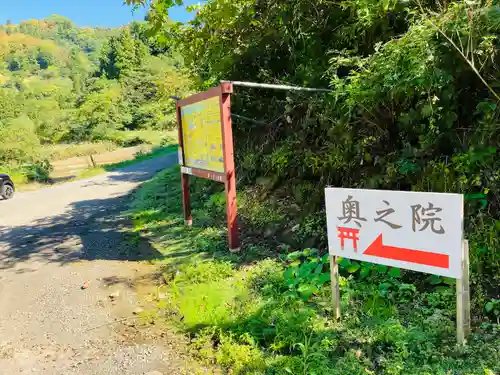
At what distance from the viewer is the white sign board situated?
8.10 ft

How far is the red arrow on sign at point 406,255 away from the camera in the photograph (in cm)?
253

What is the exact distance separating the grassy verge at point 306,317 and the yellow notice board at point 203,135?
1.27 meters

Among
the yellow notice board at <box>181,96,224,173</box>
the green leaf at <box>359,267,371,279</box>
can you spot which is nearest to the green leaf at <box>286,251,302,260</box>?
the green leaf at <box>359,267,371,279</box>

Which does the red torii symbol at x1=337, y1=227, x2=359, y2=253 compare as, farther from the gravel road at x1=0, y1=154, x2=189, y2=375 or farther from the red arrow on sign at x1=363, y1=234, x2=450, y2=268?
the gravel road at x1=0, y1=154, x2=189, y2=375

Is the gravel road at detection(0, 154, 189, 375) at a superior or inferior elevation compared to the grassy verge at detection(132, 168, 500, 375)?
inferior

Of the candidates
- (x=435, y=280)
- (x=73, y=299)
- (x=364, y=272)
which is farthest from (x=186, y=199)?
(x=435, y=280)

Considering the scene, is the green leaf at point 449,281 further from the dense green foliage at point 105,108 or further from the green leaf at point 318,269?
the dense green foliage at point 105,108

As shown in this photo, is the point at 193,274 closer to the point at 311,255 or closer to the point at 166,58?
the point at 311,255

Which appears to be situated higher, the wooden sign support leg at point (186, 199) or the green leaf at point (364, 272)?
the wooden sign support leg at point (186, 199)

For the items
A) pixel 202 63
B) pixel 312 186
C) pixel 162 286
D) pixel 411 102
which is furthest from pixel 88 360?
pixel 202 63

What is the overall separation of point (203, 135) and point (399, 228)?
12.0 feet

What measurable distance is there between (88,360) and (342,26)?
15.4 feet

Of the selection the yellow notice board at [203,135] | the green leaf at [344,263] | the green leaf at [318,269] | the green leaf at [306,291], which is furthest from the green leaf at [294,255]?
the yellow notice board at [203,135]

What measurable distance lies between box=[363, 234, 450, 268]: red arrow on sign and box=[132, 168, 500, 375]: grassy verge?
489 millimetres
